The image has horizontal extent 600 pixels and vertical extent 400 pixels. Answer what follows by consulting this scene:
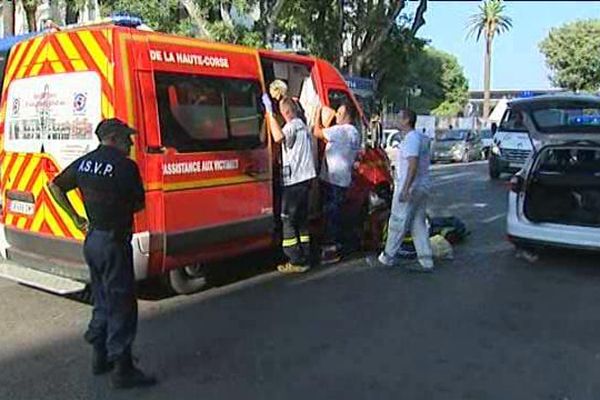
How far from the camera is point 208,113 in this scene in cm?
677

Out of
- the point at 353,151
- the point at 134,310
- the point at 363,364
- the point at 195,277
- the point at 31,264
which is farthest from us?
the point at 353,151

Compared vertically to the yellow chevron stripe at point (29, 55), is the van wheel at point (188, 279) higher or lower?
lower

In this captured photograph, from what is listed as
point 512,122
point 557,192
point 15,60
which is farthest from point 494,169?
point 15,60

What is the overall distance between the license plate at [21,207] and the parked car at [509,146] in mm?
14317

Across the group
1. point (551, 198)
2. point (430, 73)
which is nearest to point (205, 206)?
Result: point (551, 198)

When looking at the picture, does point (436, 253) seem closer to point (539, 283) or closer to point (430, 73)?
point (539, 283)

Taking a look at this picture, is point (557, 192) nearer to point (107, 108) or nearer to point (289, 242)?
point (289, 242)

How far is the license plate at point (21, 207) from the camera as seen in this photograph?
21.5 feet

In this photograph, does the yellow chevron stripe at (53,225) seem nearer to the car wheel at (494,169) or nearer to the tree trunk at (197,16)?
the tree trunk at (197,16)

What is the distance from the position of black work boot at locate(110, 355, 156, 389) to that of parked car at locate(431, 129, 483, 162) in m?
26.8

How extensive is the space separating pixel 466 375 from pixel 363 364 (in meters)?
0.69

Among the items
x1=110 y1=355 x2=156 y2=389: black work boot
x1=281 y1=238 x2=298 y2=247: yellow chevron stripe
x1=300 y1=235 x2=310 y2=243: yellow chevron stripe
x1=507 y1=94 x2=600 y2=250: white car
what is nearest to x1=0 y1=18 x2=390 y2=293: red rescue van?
x1=281 y1=238 x2=298 y2=247: yellow chevron stripe

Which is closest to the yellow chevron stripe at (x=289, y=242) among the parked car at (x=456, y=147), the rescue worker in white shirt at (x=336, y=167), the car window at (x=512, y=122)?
the rescue worker in white shirt at (x=336, y=167)

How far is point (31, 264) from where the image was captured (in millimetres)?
6480
